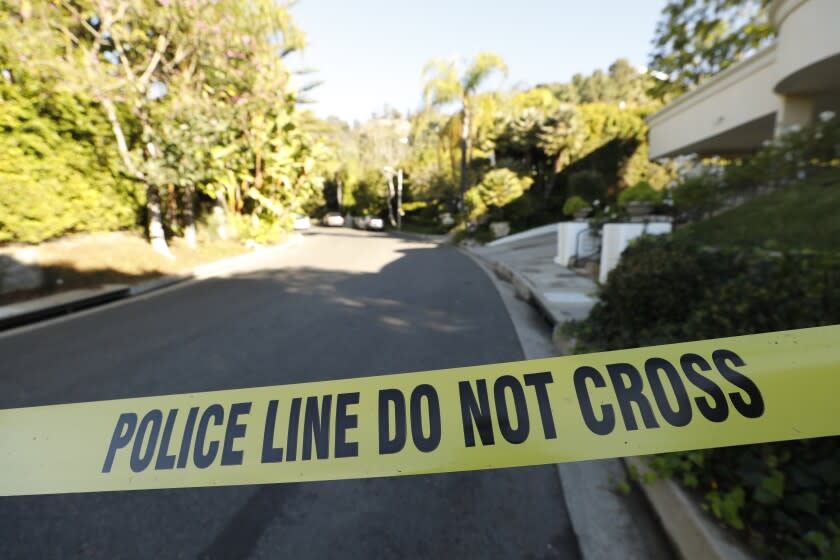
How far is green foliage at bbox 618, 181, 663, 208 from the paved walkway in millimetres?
2251

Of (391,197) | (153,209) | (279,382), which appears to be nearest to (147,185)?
(153,209)

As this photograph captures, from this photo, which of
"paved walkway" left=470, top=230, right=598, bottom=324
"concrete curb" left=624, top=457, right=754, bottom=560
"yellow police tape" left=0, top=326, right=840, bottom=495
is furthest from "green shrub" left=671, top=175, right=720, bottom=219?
"yellow police tape" left=0, top=326, right=840, bottom=495

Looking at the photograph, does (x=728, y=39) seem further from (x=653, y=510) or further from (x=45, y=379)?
(x=45, y=379)

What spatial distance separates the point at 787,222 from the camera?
4492 mm

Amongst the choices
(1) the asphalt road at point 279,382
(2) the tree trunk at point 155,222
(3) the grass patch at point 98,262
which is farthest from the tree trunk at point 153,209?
(1) the asphalt road at point 279,382

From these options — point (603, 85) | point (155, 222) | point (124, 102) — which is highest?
point (603, 85)

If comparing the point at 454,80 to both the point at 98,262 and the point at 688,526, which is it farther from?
the point at 688,526

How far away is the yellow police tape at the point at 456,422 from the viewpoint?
1.19 metres

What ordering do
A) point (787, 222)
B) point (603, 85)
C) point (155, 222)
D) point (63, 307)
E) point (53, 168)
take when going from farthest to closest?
point (603, 85)
point (155, 222)
point (53, 168)
point (63, 307)
point (787, 222)

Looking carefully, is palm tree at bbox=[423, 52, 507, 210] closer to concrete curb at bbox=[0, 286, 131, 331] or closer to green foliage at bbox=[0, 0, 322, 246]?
green foliage at bbox=[0, 0, 322, 246]

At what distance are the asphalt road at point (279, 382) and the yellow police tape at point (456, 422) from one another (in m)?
1.01

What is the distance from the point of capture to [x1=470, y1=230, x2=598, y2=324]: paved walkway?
21.2ft

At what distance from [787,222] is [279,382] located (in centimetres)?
560

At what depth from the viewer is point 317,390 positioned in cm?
143
